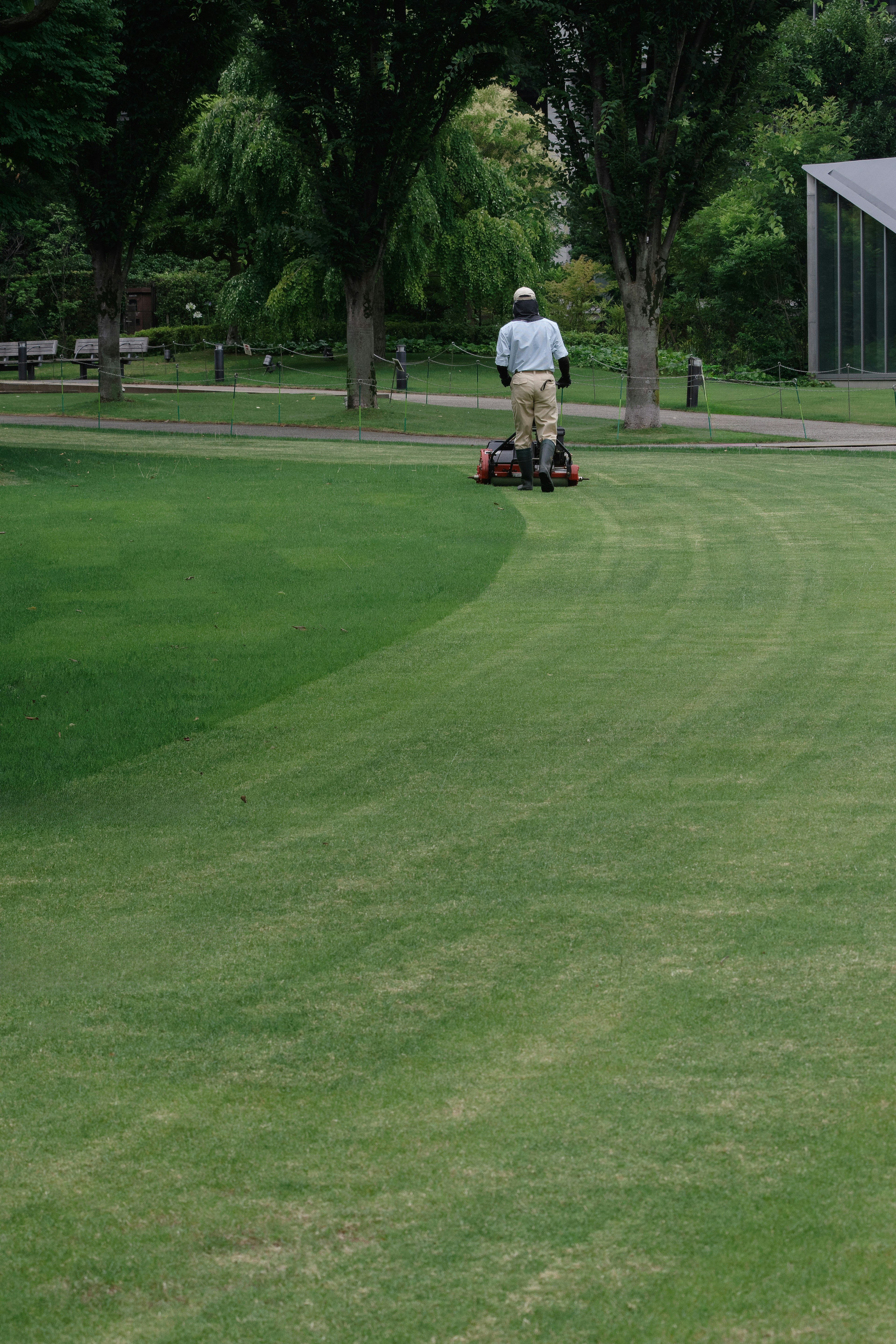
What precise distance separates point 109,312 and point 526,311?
24.2m

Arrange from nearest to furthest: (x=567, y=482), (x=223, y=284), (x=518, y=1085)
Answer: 1. (x=518, y=1085)
2. (x=567, y=482)
3. (x=223, y=284)

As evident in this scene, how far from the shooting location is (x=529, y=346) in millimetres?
17828

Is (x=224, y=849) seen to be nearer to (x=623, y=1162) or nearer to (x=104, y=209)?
(x=623, y=1162)

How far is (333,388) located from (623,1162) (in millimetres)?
43517

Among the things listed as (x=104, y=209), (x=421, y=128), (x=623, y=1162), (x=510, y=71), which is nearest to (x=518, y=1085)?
(x=623, y=1162)

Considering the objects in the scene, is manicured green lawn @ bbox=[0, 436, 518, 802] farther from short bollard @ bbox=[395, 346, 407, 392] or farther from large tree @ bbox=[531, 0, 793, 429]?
short bollard @ bbox=[395, 346, 407, 392]

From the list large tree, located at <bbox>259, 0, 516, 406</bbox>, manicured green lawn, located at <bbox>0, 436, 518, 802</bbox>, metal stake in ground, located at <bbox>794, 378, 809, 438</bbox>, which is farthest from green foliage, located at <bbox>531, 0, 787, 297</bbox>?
manicured green lawn, located at <bbox>0, 436, 518, 802</bbox>

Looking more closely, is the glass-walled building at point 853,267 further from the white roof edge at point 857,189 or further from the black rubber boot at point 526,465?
the black rubber boot at point 526,465

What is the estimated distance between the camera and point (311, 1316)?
126 inches

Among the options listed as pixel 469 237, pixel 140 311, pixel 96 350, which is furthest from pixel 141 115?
Result: pixel 140 311

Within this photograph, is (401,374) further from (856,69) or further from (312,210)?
(856,69)

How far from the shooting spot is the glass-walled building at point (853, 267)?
4756cm

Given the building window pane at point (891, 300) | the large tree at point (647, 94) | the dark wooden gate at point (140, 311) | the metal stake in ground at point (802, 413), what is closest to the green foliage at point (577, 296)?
the dark wooden gate at point (140, 311)

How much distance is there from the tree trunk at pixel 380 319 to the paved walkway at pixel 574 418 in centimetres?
371
